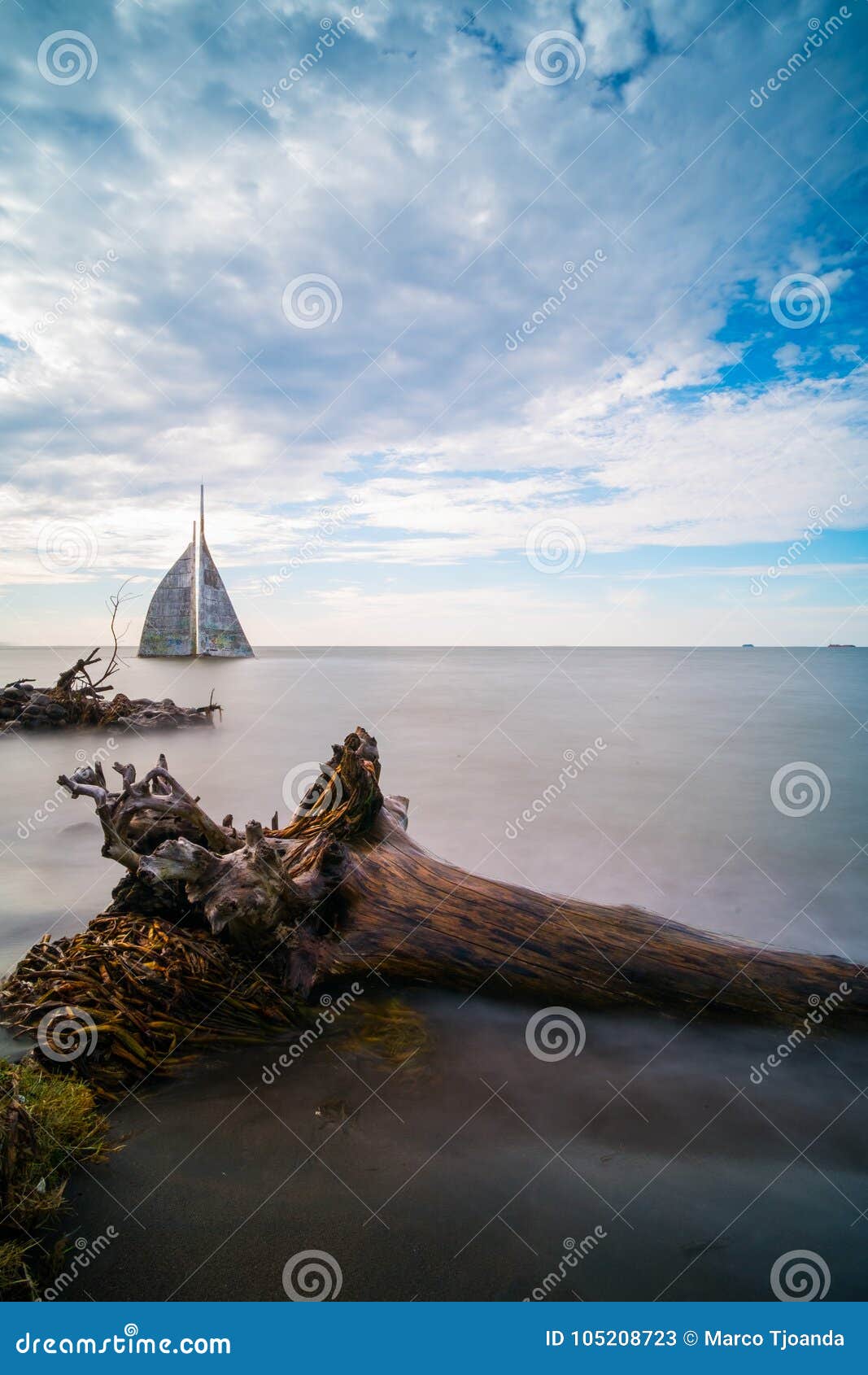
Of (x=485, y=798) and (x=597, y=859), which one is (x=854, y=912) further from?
(x=485, y=798)

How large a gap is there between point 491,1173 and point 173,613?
53636mm

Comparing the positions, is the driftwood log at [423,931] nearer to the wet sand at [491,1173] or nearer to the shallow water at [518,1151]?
the shallow water at [518,1151]

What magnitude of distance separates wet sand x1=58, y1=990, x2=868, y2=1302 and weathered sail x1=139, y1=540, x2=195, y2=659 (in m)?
51.6

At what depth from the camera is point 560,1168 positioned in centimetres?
263

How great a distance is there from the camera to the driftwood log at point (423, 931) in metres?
3.65

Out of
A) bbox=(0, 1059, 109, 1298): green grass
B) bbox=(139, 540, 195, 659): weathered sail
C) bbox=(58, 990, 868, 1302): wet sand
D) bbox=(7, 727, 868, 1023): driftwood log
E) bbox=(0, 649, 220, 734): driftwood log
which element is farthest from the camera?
bbox=(139, 540, 195, 659): weathered sail

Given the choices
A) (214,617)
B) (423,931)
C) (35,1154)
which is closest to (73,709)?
(423,931)

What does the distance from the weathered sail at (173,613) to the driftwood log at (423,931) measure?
50.2 meters

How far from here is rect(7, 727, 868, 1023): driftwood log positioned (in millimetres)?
3654

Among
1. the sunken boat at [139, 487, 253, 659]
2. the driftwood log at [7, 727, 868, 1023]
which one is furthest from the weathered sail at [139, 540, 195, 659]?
the driftwood log at [7, 727, 868, 1023]

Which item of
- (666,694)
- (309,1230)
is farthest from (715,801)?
(666,694)

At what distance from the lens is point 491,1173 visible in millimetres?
2598

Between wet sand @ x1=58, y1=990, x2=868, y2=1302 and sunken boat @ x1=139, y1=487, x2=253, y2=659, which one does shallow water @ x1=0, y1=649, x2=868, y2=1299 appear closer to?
wet sand @ x1=58, y1=990, x2=868, y2=1302

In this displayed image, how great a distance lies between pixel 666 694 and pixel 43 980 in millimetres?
31778
